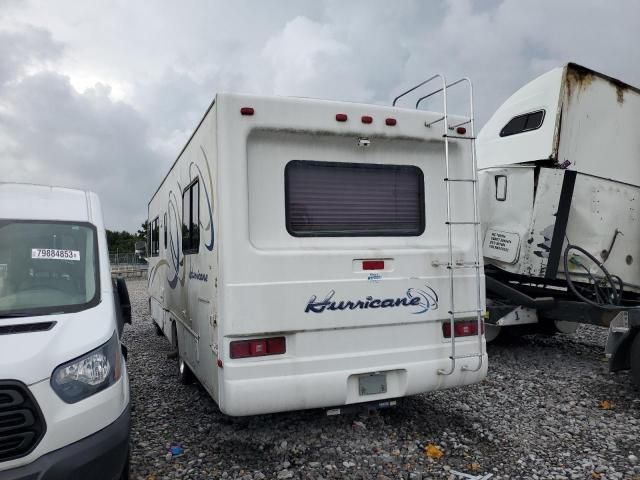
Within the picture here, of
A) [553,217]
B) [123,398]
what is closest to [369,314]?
[123,398]

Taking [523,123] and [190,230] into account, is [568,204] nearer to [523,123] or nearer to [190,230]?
[523,123]

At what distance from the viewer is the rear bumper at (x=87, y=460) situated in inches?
108

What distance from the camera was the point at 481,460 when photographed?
421 centimetres

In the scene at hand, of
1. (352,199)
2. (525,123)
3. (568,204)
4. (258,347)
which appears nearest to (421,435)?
(258,347)

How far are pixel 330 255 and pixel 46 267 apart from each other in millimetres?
2076

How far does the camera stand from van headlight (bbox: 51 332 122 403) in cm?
291

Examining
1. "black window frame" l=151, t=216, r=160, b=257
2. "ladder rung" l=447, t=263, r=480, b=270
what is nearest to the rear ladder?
"ladder rung" l=447, t=263, r=480, b=270

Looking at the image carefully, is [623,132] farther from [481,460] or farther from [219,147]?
[219,147]

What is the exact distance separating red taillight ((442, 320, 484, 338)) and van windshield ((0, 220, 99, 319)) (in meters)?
2.87

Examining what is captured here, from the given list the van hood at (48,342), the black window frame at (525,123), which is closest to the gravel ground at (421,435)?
the van hood at (48,342)

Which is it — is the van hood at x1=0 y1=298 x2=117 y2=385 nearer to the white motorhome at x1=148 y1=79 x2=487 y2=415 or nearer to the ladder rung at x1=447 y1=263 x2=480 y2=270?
the white motorhome at x1=148 y1=79 x2=487 y2=415

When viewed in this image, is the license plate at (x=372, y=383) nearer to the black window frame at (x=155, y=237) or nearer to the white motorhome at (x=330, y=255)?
the white motorhome at (x=330, y=255)

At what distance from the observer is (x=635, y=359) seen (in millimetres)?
5691

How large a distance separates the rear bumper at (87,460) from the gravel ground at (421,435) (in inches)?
38.5
